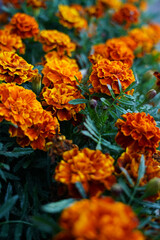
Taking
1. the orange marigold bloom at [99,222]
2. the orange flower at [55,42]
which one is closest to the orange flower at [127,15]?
the orange flower at [55,42]

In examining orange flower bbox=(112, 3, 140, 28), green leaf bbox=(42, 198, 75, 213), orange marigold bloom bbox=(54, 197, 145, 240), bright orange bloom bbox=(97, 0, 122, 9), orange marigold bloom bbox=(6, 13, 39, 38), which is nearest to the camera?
orange marigold bloom bbox=(54, 197, 145, 240)

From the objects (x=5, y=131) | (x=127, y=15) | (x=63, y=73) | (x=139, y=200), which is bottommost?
(x=5, y=131)

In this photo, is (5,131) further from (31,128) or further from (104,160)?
(104,160)

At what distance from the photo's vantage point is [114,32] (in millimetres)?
2289

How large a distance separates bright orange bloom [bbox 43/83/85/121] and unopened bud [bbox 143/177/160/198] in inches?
15.6

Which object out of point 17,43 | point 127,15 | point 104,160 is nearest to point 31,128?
point 104,160

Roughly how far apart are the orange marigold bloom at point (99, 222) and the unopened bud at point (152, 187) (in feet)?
0.63

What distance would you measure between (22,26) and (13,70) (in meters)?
0.53

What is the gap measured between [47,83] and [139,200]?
59cm

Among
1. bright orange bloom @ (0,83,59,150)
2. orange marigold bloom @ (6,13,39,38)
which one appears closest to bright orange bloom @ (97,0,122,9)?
orange marigold bloom @ (6,13,39,38)

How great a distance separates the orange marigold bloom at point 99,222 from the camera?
0.45 metres

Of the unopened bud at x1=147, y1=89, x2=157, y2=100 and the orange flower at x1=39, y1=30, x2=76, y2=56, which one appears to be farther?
the orange flower at x1=39, y1=30, x2=76, y2=56

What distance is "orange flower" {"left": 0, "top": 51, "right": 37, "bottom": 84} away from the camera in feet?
3.07

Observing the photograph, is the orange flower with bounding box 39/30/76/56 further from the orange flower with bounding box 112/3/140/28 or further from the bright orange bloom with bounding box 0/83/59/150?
the orange flower with bounding box 112/3/140/28
